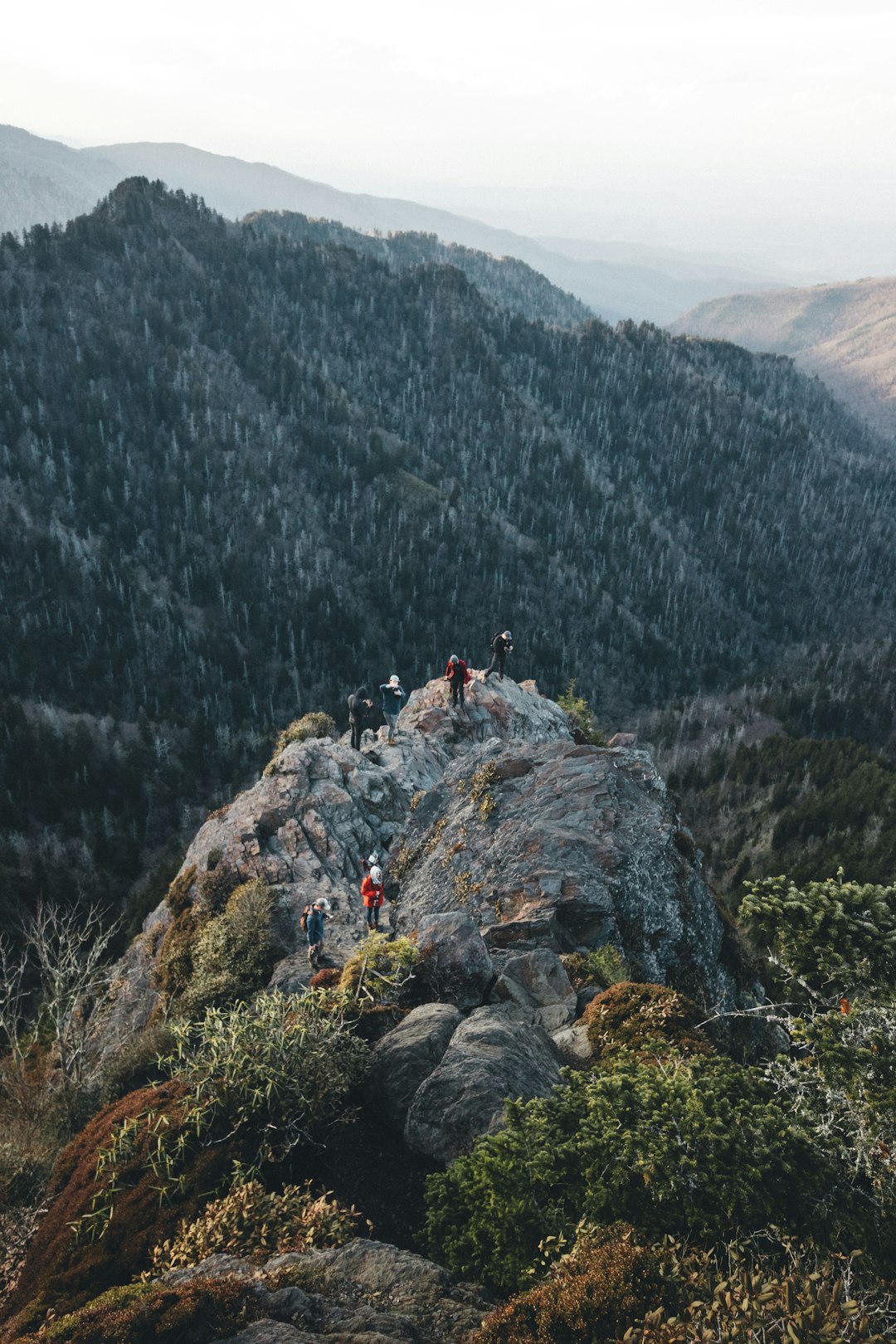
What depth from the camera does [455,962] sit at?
15469 mm

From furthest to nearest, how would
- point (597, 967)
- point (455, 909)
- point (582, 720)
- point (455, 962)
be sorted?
point (582, 720) → point (455, 909) → point (597, 967) → point (455, 962)

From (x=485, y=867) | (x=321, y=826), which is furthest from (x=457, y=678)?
(x=485, y=867)

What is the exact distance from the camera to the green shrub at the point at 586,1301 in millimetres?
6371

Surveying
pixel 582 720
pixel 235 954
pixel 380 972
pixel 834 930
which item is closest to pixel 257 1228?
pixel 380 972

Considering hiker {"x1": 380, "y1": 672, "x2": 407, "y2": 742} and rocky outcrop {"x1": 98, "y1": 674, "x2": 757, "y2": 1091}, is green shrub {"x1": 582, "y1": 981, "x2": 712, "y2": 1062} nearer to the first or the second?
rocky outcrop {"x1": 98, "y1": 674, "x2": 757, "y2": 1091}

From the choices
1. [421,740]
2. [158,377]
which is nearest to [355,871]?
[421,740]

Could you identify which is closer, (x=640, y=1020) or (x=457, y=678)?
(x=640, y=1020)

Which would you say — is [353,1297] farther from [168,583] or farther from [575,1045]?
[168,583]

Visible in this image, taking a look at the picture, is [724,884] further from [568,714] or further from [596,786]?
[596,786]

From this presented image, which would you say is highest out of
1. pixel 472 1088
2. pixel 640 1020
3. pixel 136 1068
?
pixel 640 1020

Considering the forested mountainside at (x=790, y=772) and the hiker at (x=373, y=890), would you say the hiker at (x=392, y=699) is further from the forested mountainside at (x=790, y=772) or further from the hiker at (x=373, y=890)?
the forested mountainside at (x=790, y=772)

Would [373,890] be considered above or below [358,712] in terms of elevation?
below

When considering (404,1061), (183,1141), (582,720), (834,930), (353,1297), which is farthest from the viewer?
(582,720)

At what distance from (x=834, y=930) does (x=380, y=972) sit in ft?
29.8
